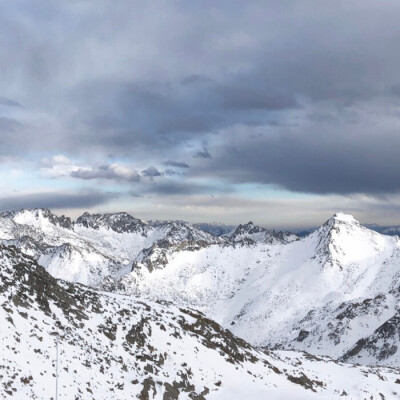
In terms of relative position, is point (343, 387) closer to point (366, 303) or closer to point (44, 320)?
point (44, 320)

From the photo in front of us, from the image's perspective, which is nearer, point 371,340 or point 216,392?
point 216,392

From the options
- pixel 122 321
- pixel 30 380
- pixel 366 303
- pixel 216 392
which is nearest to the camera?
pixel 30 380

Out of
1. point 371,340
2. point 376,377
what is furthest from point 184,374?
point 371,340

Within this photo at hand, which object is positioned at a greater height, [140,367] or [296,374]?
[140,367]

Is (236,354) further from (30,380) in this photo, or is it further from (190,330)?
(30,380)

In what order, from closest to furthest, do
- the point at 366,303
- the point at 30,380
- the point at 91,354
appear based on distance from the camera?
the point at 30,380 < the point at 91,354 < the point at 366,303

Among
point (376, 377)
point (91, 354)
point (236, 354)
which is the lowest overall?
point (376, 377)
